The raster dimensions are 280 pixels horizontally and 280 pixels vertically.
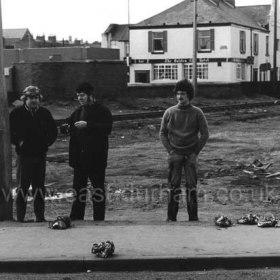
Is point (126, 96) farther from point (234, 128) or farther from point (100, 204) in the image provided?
point (100, 204)

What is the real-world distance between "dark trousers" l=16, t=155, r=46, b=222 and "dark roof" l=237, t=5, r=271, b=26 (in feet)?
181

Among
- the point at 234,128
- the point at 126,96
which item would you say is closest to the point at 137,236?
the point at 234,128

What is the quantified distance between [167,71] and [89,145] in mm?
47179

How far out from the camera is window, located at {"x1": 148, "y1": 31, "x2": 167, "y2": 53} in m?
53.9

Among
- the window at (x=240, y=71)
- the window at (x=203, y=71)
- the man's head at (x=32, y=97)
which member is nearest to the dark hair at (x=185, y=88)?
the man's head at (x=32, y=97)

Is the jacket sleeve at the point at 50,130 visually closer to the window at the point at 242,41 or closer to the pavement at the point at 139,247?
the pavement at the point at 139,247

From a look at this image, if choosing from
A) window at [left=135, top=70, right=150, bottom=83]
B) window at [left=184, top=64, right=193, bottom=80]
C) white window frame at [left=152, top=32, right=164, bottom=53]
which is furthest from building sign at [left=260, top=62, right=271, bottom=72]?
window at [left=135, top=70, right=150, bottom=83]

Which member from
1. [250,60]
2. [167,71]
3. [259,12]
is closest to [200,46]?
[167,71]

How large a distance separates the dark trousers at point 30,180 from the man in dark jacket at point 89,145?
15.8 inches

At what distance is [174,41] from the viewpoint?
177 ft

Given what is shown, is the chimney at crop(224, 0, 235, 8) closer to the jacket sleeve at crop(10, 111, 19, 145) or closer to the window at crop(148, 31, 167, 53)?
the window at crop(148, 31, 167, 53)

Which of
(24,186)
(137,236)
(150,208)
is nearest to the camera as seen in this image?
(137,236)

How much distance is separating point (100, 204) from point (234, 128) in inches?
680

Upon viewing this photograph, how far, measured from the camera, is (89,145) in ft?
24.6
